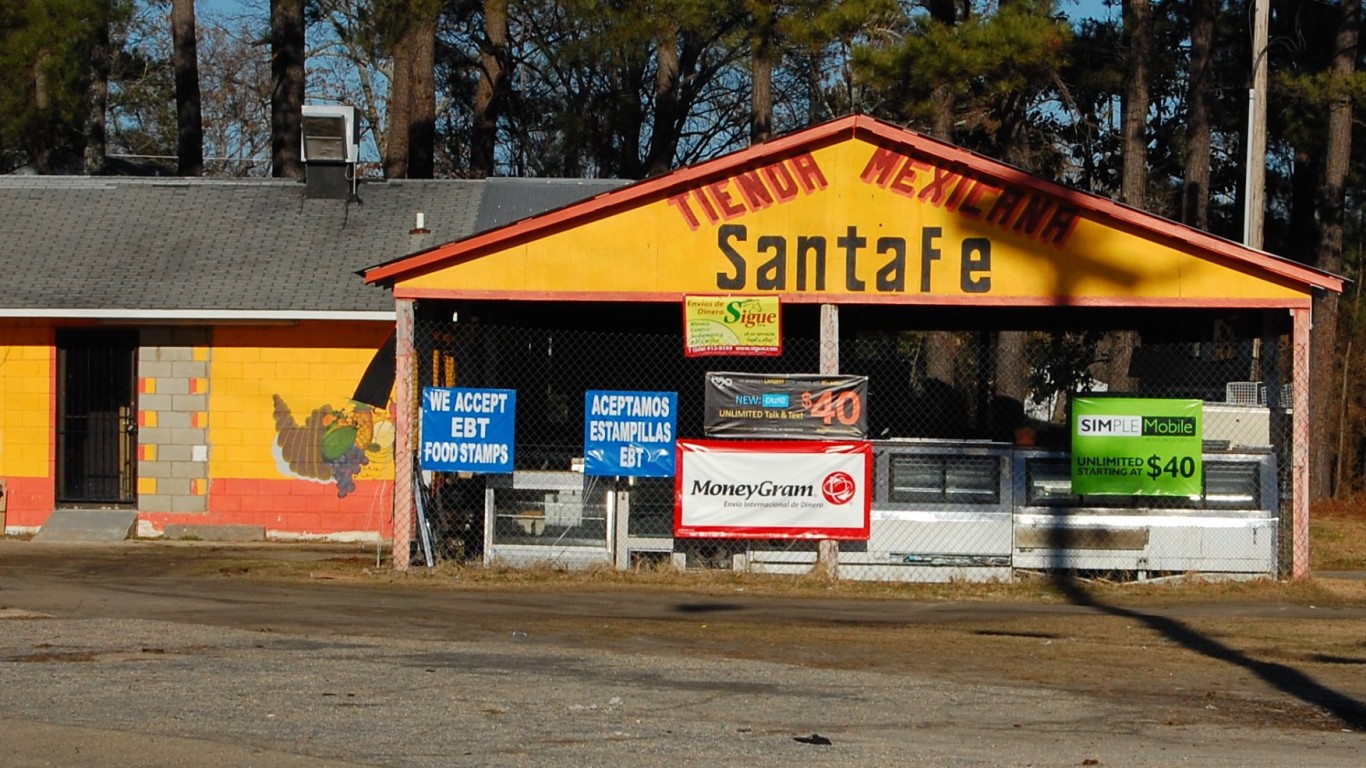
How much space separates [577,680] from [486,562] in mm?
6539

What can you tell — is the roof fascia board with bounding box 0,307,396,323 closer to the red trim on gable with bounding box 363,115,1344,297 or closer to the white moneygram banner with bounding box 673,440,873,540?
the red trim on gable with bounding box 363,115,1344,297

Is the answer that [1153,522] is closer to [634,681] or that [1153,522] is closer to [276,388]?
[634,681]

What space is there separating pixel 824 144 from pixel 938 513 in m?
3.81

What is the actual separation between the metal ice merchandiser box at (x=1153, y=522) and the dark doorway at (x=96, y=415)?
37.3 feet

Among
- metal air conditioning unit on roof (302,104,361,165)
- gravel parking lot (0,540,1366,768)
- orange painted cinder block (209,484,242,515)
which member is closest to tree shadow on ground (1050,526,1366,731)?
gravel parking lot (0,540,1366,768)

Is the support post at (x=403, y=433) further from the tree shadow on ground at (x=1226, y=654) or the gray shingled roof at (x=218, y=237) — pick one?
the tree shadow on ground at (x=1226, y=654)

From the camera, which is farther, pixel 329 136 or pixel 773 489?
pixel 329 136

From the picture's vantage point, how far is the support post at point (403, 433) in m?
16.5

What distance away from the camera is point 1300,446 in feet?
53.1

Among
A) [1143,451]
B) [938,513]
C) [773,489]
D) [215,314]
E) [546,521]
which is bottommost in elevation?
[546,521]

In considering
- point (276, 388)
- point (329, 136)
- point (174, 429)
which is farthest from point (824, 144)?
point (329, 136)

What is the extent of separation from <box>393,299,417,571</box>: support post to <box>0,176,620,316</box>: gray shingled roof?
3.91 m

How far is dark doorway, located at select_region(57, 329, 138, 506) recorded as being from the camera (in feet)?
69.4

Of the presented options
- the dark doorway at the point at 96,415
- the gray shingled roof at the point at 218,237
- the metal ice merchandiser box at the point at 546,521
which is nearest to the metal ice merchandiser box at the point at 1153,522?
the metal ice merchandiser box at the point at 546,521
